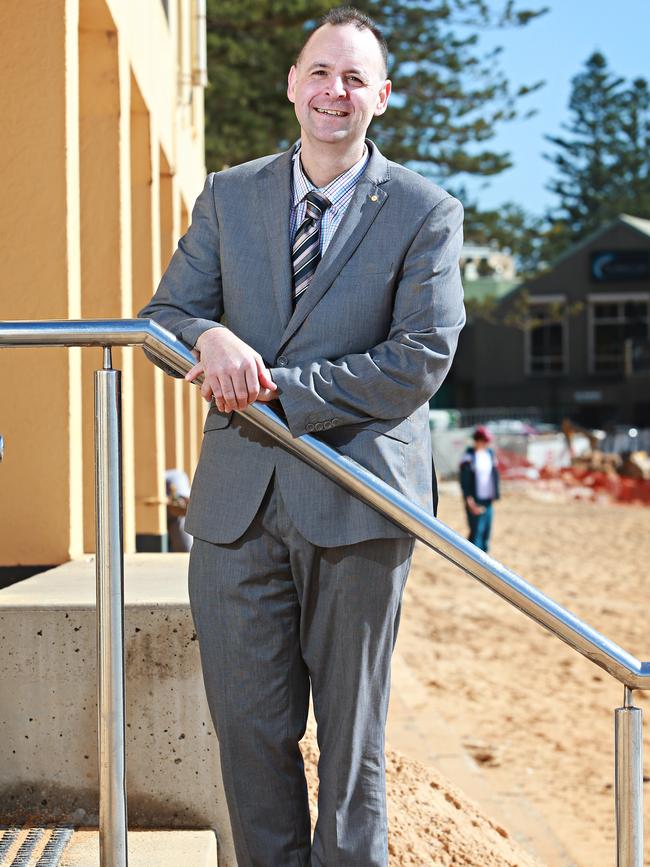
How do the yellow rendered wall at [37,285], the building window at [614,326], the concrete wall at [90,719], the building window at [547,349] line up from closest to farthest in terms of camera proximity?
the concrete wall at [90,719] < the yellow rendered wall at [37,285] < the building window at [614,326] < the building window at [547,349]

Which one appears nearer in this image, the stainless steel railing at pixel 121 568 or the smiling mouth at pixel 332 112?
the stainless steel railing at pixel 121 568

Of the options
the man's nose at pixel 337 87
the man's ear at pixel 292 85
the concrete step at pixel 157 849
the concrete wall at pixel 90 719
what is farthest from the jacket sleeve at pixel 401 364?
the concrete step at pixel 157 849

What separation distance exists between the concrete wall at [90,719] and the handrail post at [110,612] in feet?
2.30

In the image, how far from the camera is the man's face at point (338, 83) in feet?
8.53

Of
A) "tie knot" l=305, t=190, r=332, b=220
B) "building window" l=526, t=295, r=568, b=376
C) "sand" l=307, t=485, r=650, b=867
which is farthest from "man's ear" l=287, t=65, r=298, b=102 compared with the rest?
"building window" l=526, t=295, r=568, b=376

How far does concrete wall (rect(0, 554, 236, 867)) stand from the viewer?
3.29m

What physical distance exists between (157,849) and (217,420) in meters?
1.18

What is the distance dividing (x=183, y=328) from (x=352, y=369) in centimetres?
39

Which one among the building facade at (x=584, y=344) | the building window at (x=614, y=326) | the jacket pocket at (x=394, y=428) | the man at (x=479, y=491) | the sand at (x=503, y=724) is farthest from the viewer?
the building window at (x=614, y=326)

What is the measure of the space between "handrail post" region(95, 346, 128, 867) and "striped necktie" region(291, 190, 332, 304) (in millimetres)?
446

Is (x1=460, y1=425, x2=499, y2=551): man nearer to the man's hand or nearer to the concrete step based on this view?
the concrete step

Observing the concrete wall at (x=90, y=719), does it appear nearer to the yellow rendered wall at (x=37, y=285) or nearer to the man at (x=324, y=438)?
the man at (x=324, y=438)

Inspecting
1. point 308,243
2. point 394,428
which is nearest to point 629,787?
point 394,428

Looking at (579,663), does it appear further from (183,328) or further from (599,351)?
(599,351)
